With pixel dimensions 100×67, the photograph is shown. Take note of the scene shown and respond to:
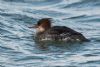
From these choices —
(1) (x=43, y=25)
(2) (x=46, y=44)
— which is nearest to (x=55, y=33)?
(2) (x=46, y=44)

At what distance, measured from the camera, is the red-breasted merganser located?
14.4 meters

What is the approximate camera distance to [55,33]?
1477 cm

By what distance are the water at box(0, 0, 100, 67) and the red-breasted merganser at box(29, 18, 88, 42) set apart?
25cm

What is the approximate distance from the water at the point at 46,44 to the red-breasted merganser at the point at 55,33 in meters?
0.25

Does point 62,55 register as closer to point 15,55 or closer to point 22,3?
point 15,55

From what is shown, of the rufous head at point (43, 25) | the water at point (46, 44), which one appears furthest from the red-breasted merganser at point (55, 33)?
the water at point (46, 44)

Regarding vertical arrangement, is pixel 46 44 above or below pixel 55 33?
below

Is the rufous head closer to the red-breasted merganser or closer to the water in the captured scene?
the red-breasted merganser

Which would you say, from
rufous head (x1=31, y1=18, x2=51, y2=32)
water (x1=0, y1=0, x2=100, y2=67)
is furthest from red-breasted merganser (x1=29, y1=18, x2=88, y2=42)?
water (x1=0, y1=0, x2=100, y2=67)

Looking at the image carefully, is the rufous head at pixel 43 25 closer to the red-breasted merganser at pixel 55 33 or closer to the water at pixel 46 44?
the red-breasted merganser at pixel 55 33

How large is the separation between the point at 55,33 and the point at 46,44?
0.50 meters

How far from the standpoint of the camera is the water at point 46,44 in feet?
40.9

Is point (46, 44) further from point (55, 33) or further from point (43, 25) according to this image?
point (43, 25)

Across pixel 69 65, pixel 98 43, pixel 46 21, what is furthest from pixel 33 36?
pixel 69 65
